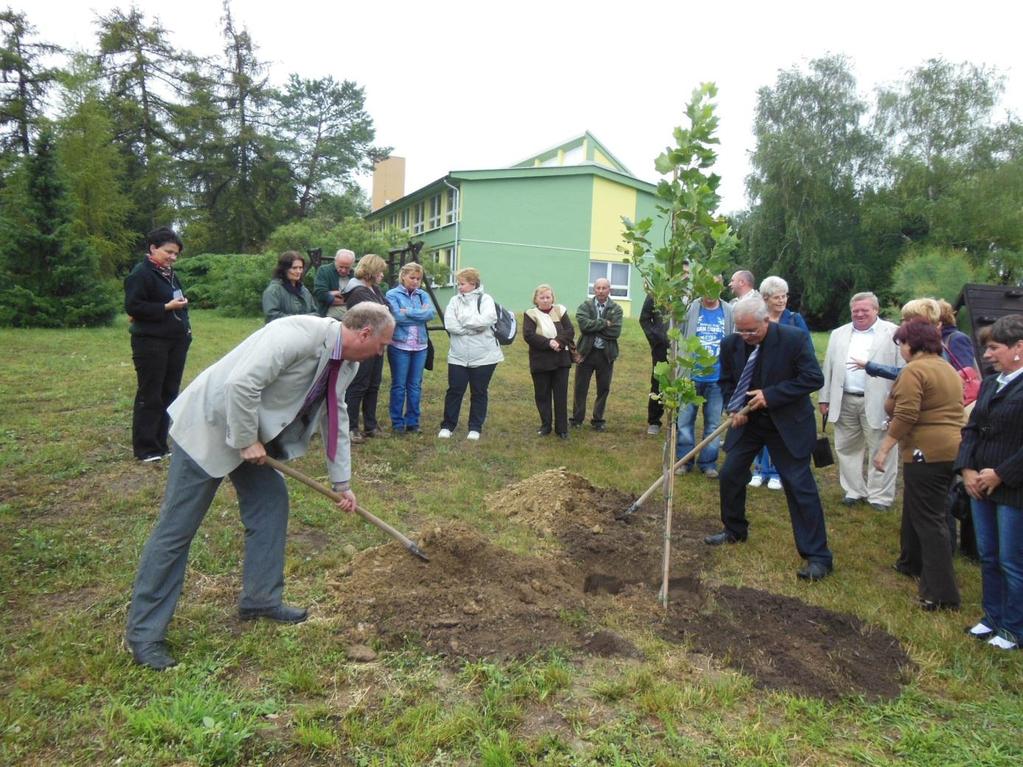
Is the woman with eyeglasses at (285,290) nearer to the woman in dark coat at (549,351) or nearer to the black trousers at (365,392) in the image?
the black trousers at (365,392)

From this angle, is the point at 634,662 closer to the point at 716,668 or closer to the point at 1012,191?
the point at 716,668

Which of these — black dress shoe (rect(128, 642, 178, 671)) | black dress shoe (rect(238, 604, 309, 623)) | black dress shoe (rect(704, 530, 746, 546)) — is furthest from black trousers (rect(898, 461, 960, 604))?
black dress shoe (rect(128, 642, 178, 671))

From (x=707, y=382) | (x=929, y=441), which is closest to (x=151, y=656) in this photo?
(x=929, y=441)

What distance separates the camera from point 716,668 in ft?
11.6

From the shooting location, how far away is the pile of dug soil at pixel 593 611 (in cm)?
359

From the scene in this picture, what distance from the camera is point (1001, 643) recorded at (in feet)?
12.2

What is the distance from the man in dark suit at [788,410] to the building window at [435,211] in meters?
25.8

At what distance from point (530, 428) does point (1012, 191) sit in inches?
1169

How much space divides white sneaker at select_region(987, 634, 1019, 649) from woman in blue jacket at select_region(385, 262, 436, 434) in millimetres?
5801

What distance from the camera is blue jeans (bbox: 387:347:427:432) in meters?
7.84

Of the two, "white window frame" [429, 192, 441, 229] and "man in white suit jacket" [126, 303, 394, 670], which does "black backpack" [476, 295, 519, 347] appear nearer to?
"man in white suit jacket" [126, 303, 394, 670]

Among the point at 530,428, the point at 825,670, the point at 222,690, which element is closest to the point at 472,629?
the point at 222,690

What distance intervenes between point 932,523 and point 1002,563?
579 mm

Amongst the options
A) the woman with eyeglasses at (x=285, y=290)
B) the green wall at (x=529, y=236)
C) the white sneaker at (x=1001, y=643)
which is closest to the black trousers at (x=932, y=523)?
the white sneaker at (x=1001, y=643)
